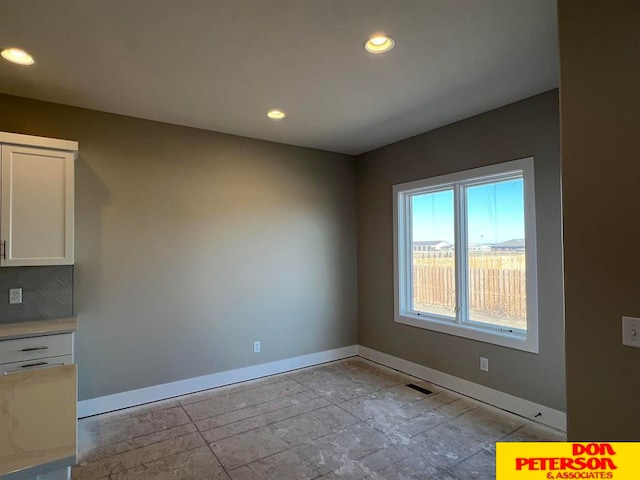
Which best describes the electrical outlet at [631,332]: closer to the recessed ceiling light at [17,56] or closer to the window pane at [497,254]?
the window pane at [497,254]

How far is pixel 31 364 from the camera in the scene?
2492 mm

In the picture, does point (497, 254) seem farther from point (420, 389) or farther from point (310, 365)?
point (310, 365)

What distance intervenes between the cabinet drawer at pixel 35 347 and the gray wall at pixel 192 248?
0.52m

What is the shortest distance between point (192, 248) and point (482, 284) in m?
2.98

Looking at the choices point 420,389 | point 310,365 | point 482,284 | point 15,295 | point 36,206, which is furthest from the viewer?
point 310,365

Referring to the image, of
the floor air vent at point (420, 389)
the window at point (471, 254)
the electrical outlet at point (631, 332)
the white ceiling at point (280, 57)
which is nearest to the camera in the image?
the electrical outlet at point (631, 332)

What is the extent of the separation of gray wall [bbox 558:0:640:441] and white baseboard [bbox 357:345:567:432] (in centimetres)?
152

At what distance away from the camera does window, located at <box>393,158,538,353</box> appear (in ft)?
10.1

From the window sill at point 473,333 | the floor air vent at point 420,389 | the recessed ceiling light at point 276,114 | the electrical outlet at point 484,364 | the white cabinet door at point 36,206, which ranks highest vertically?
the recessed ceiling light at point 276,114

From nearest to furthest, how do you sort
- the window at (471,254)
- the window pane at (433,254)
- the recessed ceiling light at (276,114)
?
the window at (471,254), the recessed ceiling light at (276,114), the window pane at (433,254)

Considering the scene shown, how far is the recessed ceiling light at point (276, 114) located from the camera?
3252mm

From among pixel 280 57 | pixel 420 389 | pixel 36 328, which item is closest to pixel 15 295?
pixel 36 328

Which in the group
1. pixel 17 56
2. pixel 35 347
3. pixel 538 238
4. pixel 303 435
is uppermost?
pixel 17 56

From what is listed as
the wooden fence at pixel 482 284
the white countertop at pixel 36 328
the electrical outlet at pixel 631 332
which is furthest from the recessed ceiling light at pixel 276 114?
the electrical outlet at pixel 631 332
